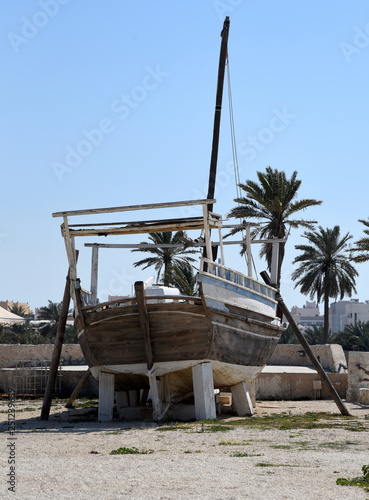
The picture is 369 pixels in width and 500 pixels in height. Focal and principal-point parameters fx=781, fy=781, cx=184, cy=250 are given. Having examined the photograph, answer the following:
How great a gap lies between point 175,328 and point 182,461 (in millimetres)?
6810

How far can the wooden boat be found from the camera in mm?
17469

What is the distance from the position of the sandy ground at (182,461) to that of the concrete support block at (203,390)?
90cm

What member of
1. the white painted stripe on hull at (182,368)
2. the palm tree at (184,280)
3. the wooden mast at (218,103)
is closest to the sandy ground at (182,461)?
the white painted stripe on hull at (182,368)

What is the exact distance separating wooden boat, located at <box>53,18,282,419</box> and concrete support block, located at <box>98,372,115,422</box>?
3 cm

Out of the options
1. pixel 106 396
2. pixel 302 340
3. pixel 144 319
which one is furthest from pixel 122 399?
pixel 302 340

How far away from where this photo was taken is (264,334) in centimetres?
2022

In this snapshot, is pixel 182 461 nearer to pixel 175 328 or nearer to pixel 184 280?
pixel 175 328

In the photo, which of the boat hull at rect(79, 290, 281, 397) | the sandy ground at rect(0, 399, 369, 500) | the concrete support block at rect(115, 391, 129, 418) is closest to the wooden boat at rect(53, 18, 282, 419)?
the boat hull at rect(79, 290, 281, 397)

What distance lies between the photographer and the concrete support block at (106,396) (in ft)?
61.3

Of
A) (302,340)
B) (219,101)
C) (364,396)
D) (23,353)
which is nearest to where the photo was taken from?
(302,340)

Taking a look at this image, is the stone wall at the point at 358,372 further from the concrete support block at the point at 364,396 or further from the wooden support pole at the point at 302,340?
the wooden support pole at the point at 302,340

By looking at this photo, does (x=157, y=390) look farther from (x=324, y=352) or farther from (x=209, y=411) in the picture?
(x=324, y=352)

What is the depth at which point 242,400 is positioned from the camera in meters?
20.1

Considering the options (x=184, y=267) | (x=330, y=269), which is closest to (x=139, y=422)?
(x=184, y=267)
